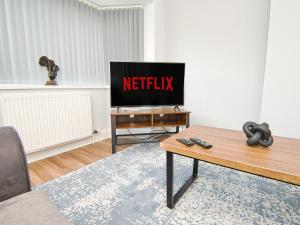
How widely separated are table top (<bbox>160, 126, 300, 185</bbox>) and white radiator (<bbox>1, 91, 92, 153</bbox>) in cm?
166

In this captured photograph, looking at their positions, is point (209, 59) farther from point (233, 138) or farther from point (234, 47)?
point (233, 138)

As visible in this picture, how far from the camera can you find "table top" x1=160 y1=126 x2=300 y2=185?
0.99m

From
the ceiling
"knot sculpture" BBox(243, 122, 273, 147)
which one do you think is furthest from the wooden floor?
the ceiling

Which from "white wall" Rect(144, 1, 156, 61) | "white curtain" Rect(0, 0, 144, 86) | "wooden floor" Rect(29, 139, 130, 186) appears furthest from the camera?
"white wall" Rect(144, 1, 156, 61)

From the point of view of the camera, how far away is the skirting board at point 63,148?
2.27 m

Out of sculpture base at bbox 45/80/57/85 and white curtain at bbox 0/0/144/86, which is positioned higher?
white curtain at bbox 0/0/144/86

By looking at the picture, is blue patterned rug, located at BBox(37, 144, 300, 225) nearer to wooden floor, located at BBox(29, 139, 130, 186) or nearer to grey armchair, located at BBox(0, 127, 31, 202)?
wooden floor, located at BBox(29, 139, 130, 186)

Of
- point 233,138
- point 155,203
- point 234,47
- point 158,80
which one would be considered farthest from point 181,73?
point 155,203

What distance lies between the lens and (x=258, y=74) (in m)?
2.56

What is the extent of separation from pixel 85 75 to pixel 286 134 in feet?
9.76

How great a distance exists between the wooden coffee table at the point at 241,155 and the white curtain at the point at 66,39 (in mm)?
1988

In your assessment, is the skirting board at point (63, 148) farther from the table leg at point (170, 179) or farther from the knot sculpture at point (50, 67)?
the table leg at point (170, 179)

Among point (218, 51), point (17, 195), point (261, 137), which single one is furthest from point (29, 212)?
point (218, 51)

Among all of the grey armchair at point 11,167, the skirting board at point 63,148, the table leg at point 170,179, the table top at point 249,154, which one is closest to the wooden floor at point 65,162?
the skirting board at point 63,148
